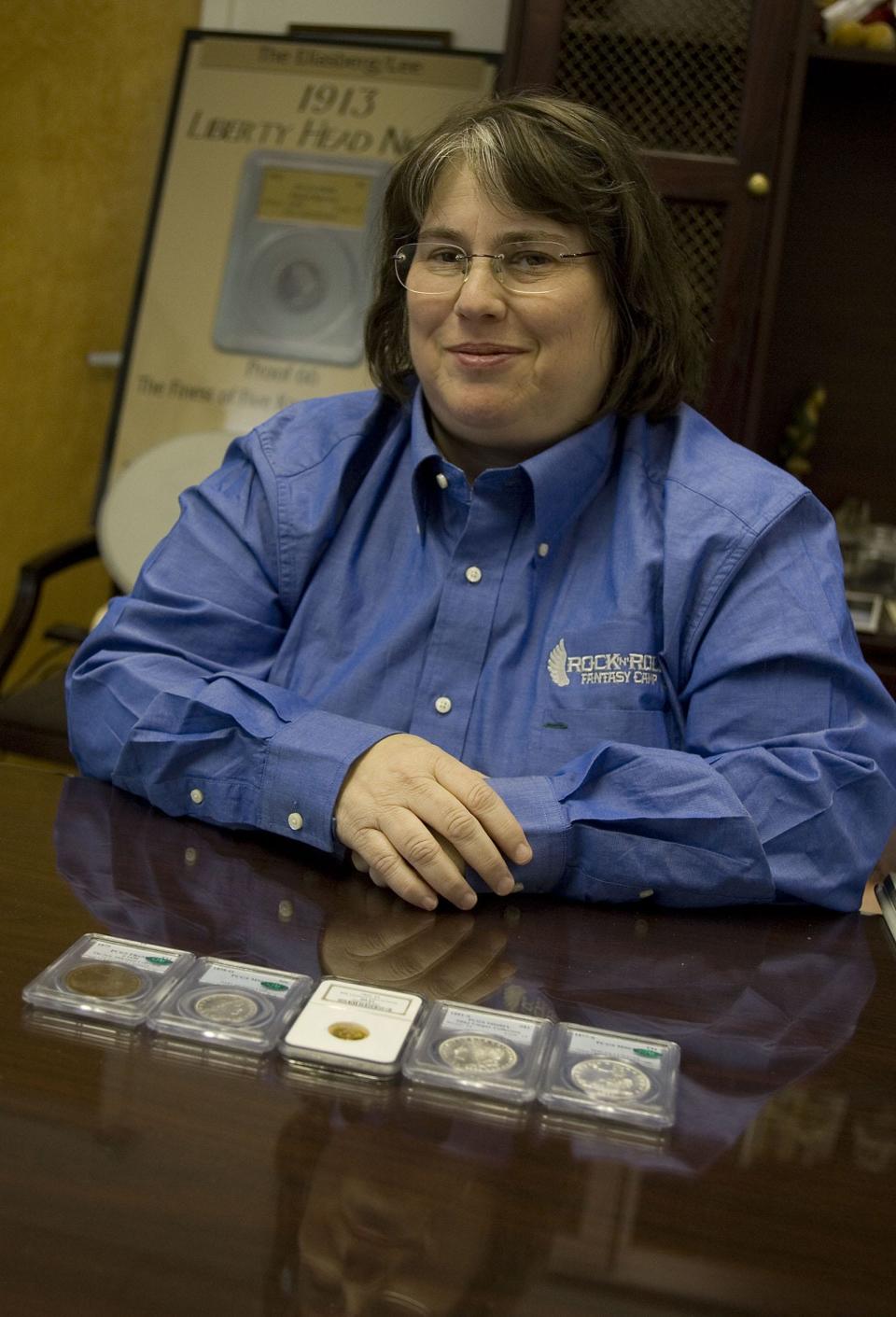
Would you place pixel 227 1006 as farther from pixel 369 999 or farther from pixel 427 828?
pixel 427 828

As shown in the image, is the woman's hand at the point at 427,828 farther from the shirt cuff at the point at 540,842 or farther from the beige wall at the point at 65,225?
the beige wall at the point at 65,225

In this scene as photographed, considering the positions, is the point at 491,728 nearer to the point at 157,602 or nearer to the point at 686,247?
the point at 157,602

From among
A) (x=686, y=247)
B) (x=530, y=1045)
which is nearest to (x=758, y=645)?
(x=530, y=1045)

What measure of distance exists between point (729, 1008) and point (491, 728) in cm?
53

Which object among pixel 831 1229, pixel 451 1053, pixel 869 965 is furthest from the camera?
pixel 869 965

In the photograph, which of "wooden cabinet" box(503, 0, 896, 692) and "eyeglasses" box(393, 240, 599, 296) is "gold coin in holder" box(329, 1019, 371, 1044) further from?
"wooden cabinet" box(503, 0, 896, 692)

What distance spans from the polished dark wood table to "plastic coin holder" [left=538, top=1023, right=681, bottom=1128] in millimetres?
14

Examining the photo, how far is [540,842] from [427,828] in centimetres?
10

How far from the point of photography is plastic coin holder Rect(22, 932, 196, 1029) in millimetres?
879

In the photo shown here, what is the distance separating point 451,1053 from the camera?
86 cm

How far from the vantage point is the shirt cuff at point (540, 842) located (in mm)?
1210

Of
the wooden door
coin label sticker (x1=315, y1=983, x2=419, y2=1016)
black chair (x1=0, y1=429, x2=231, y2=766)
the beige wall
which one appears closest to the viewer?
coin label sticker (x1=315, y1=983, x2=419, y2=1016)

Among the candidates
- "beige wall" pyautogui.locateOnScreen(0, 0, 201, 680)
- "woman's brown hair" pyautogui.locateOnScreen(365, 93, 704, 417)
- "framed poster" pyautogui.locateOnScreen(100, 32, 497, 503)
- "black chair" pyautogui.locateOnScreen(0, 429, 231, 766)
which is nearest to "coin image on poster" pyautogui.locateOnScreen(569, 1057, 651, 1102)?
"woman's brown hair" pyautogui.locateOnScreen(365, 93, 704, 417)

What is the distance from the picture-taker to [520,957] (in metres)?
1.06
